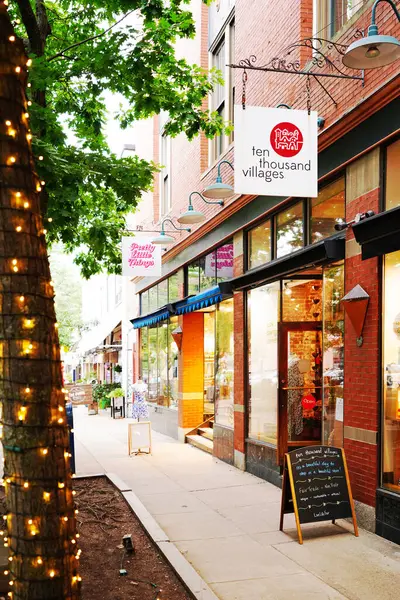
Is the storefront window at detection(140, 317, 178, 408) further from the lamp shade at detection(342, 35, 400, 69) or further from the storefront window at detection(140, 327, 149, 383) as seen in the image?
the lamp shade at detection(342, 35, 400, 69)

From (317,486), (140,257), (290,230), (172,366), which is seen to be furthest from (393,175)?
(172,366)

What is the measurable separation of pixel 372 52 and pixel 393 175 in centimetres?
165

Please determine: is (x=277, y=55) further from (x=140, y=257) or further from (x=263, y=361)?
(x=140, y=257)

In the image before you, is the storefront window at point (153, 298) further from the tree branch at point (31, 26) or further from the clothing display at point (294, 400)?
the tree branch at point (31, 26)

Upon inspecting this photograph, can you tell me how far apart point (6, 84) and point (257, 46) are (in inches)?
362

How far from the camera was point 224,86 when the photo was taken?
1409 cm

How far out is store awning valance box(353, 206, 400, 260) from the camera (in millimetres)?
6535

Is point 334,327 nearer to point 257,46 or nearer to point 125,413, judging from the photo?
point 257,46

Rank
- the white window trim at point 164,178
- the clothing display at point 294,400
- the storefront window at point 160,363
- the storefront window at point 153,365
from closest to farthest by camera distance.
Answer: the clothing display at point 294,400 < the storefront window at point 160,363 < the white window trim at point 164,178 < the storefront window at point 153,365

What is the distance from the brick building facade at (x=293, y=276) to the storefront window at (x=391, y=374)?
0.07ft

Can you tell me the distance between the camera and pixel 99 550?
22.5 feet

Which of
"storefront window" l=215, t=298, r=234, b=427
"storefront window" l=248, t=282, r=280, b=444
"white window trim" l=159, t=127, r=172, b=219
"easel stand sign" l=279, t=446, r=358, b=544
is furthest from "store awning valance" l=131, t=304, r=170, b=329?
"easel stand sign" l=279, t=446, r=358, b=544

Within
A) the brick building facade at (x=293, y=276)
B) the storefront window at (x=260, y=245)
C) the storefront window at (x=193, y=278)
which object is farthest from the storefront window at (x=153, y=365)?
the storefront window at (x=260, y=245)

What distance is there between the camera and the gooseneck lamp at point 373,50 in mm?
6145
